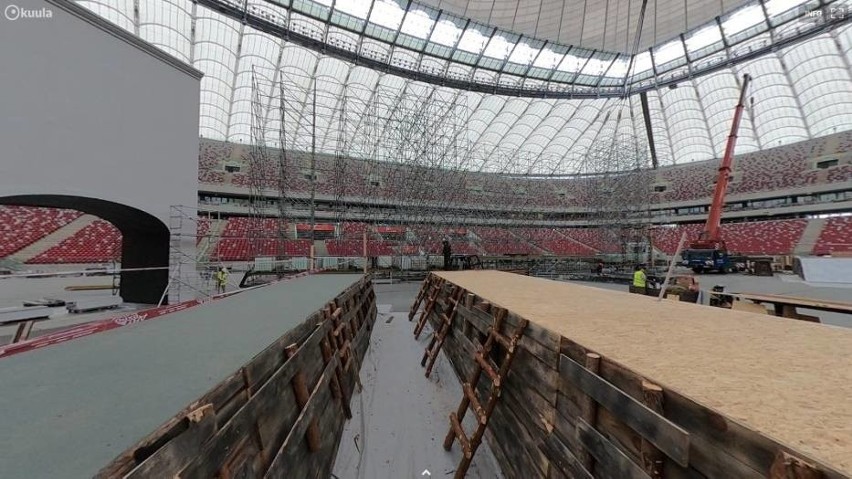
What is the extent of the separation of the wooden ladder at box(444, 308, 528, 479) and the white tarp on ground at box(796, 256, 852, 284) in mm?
20161

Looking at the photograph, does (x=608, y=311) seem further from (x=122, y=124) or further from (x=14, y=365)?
(x=122, y=124)

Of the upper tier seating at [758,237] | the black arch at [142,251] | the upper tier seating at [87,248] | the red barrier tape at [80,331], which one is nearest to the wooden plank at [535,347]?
the red barrier tape at [80,331]

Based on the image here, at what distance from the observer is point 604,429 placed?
2008 millimetres

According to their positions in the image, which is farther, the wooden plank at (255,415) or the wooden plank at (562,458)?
the wooden plank at (562,458)

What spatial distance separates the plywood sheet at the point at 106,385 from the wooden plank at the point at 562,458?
7.54ft

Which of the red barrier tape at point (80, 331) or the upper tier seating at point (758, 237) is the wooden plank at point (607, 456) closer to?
the red barrier tape at point (80, 331)

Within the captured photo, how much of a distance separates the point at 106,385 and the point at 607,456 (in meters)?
2.96

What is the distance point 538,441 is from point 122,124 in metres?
Result: 10.6

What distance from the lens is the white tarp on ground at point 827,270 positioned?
1414cm

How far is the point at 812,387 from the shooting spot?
1.62 metres

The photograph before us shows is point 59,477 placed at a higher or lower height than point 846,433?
lower

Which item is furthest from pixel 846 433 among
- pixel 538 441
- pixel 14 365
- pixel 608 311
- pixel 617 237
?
pixel 617 237

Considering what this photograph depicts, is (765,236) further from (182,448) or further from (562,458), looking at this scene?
(182,448)

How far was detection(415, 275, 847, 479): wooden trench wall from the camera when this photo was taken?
1.23 meters
